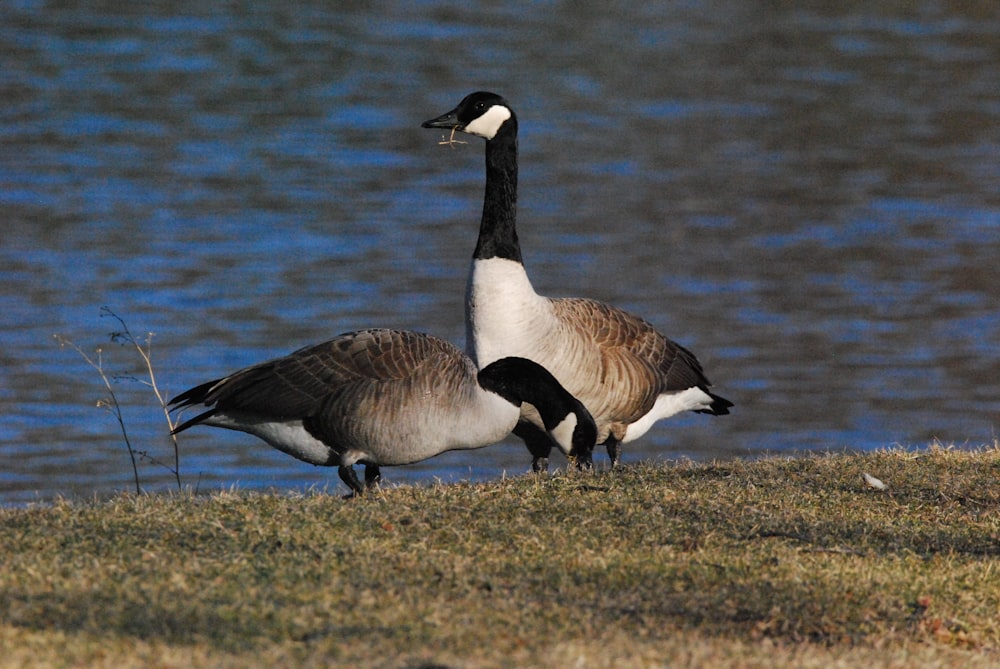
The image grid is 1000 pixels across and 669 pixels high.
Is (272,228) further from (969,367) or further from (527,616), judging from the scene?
(527,616)

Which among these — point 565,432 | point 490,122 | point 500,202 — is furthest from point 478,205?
point 565,432

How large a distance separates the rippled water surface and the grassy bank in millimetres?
4487

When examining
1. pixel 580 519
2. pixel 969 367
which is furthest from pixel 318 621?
pixel 969 367

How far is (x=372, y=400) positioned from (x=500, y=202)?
7.45 ft

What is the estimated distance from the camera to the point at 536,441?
1011 centimetres

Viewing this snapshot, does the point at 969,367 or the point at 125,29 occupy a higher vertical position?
the point at 125,29

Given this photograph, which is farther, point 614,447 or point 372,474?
point 614,447

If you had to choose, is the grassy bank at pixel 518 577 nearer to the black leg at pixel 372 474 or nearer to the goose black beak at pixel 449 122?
the black leg at pixel 372 474

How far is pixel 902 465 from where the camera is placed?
9164 mm

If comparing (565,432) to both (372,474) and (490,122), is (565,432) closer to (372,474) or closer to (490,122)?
(372,474)

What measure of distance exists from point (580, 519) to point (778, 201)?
61.2 ft

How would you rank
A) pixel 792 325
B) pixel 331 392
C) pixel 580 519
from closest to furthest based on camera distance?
pixel 580 519 < pixel 331 392 < pixel 792 325

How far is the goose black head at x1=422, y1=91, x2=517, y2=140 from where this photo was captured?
35.1 ft

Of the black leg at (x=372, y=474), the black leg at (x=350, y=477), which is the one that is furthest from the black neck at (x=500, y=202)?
the black leg at (x=350, y=477)
